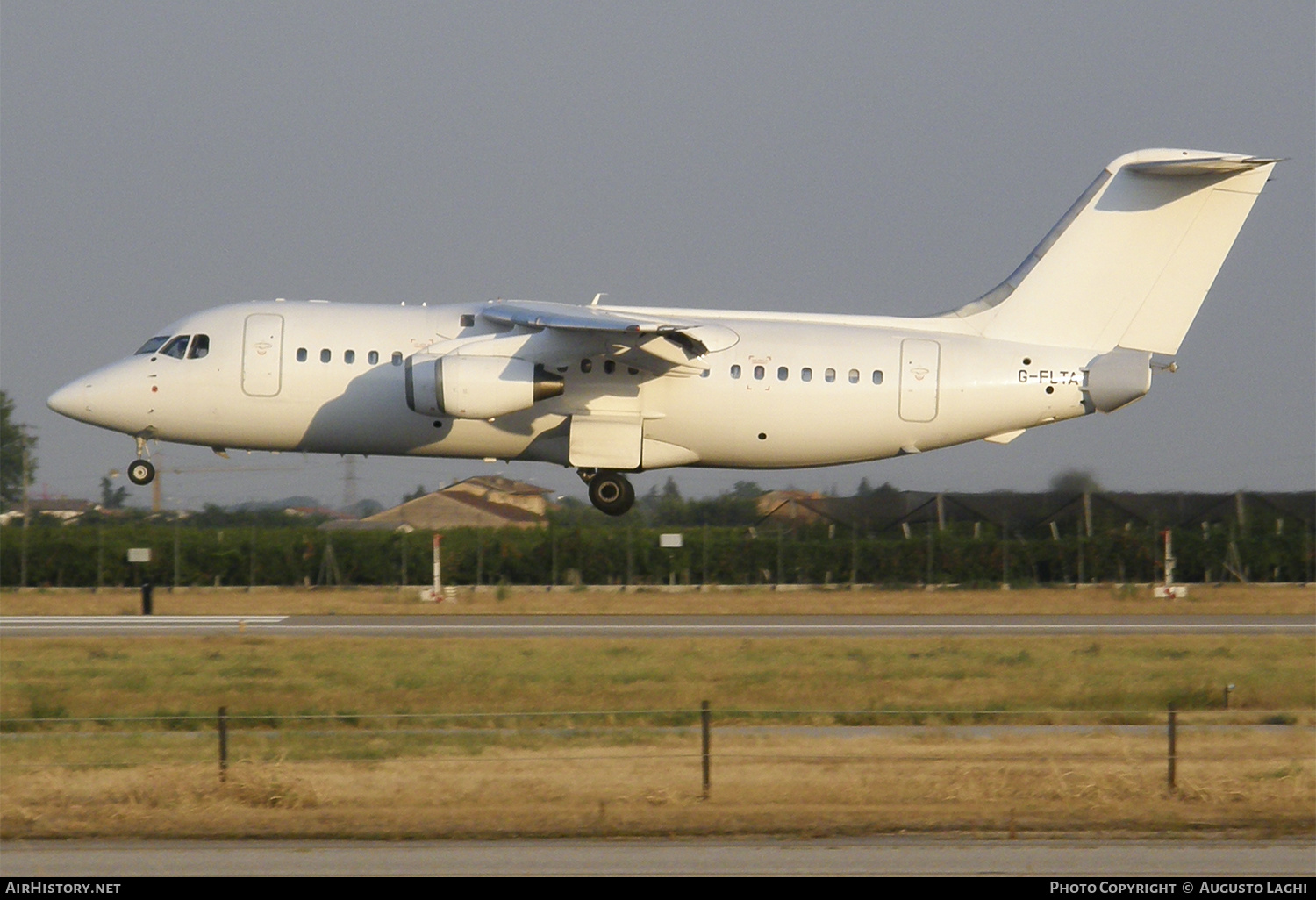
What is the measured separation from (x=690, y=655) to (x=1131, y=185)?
10595 mm

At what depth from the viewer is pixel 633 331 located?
2130 cm

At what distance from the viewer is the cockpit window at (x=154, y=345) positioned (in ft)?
78.2

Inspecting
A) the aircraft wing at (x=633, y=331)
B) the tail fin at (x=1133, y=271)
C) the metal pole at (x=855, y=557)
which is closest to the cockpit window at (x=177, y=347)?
the aircraft wing at (x=633, y=331)

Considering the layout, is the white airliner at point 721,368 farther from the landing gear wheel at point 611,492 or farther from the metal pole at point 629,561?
the metal pole at point 629,561

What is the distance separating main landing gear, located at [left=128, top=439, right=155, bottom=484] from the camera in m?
24.1

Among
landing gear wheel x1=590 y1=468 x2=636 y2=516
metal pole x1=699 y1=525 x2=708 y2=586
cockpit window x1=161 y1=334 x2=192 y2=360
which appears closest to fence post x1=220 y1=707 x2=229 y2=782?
landing gear wheel x1=590 y1=468 x2=636 y2=516

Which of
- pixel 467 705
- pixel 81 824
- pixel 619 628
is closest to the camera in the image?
pixel 81 824

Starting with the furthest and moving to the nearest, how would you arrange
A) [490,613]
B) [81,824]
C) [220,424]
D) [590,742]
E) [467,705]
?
[490,613] < [220,424] < [467,705] < [590,742] < [81,824]

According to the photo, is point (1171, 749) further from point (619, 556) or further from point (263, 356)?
point (619, 556)

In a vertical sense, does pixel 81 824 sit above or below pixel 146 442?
below

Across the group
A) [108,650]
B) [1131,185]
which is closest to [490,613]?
[108,650]

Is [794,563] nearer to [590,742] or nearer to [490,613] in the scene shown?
[490,613]

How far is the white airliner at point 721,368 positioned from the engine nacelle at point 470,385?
Answer: 0.84 ft

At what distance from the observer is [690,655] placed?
2156 centimetres
